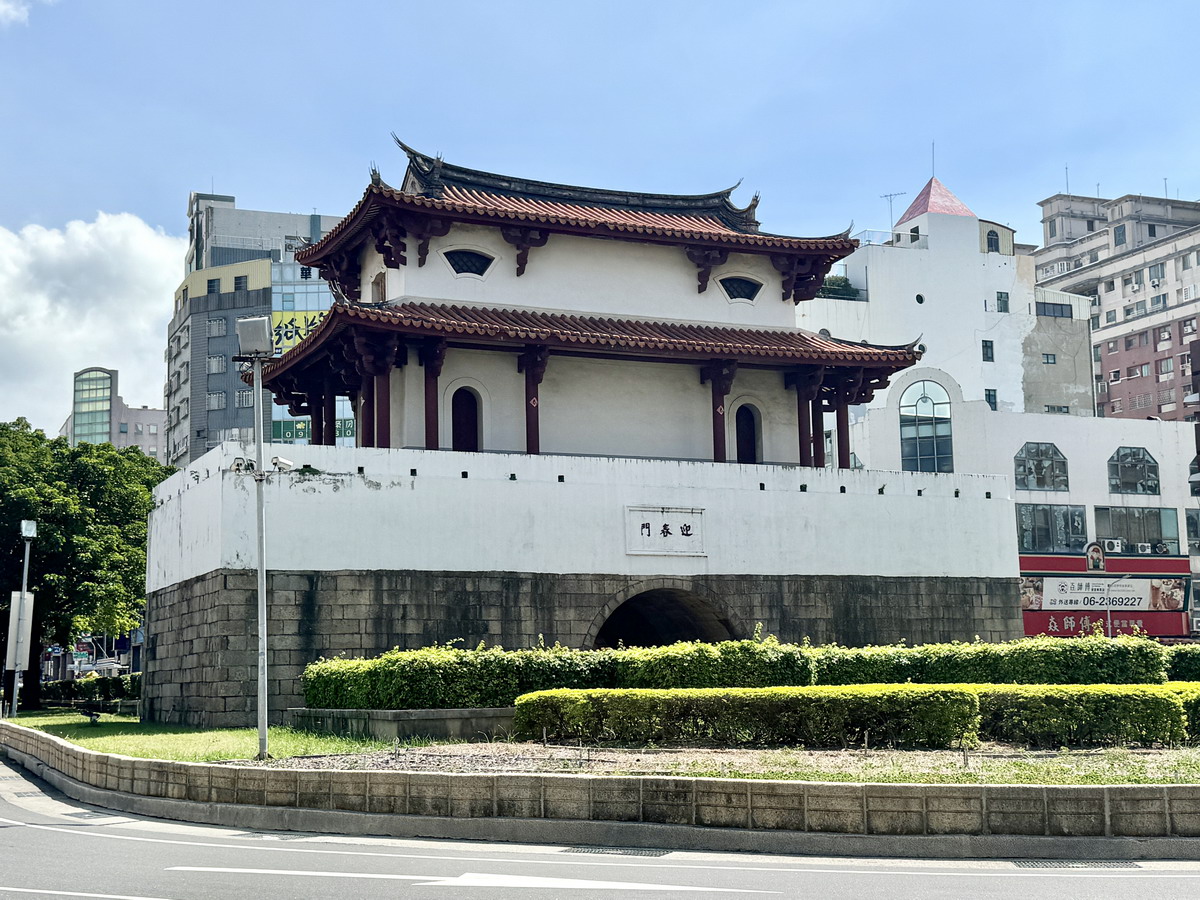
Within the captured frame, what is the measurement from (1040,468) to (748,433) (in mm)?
19727

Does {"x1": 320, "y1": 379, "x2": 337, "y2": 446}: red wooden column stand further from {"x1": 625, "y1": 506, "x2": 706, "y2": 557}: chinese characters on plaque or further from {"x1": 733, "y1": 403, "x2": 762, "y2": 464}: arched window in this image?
{"x1": 733, "y1": 403, "x2": 762, "y2": 464}: arched window

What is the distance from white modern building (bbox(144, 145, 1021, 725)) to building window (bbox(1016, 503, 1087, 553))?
1634cm

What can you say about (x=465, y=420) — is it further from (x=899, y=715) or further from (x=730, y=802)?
(x=730, y=802)

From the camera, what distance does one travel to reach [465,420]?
3083 centimetres

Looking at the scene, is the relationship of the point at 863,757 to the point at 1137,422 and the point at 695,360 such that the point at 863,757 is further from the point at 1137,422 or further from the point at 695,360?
the point at 1137,422

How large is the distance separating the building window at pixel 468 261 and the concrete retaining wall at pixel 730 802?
17545 mm

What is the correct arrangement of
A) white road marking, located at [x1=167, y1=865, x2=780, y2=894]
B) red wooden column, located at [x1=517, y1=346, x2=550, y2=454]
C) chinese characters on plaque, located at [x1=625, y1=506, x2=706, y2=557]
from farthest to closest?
red wooden column, located at [x1=517, y1=346, x2=550, y2=454]
chinese characters on plaque, located at [x1=625, y1=506, x2=706, y2=557]
white road marking, located at [x1=167, y1=865, x2=780, y2=894]

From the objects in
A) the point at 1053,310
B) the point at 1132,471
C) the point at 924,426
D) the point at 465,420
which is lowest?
the point at 465,420

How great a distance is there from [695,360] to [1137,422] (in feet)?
88.2

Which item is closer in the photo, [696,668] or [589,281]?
[696,668]

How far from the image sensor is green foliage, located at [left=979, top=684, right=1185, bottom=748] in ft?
58.6

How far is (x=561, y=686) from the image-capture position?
22031 millimetres

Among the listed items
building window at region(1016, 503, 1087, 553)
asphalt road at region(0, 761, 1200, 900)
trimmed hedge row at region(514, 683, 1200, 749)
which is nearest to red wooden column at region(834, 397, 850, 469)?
trimmed hedge row at region(514, 683, 1200, 749)

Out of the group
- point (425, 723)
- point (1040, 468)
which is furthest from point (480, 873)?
point (1040, 468)
